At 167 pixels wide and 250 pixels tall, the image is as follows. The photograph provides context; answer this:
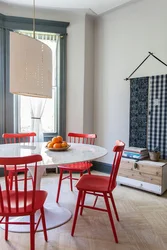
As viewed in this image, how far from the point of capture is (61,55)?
3924 mm

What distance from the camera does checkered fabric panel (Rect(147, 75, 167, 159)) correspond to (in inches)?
125

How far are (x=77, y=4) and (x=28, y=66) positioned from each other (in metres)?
2.22

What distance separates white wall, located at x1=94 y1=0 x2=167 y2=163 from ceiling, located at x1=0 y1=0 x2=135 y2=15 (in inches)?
7.6

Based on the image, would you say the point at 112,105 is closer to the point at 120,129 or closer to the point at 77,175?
the point at 120,129

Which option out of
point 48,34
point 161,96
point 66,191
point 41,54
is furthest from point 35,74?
point 48,34

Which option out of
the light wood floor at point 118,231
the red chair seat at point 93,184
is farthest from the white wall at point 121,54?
the red chair seat at point 93,184

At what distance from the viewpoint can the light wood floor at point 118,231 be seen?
184 centimetres

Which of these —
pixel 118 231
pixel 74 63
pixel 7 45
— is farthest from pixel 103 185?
pixel 7 45

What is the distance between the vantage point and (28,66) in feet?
6.25

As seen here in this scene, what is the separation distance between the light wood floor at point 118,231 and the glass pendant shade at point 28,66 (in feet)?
4.30

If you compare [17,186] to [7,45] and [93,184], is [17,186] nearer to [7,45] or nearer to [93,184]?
[93,184]

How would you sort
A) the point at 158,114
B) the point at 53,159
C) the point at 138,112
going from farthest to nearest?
the point at 138,112 < the point at 158,114 < the point at 53,159

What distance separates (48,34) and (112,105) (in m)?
1.71

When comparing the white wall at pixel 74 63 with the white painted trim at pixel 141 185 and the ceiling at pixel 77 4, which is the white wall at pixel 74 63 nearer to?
the ceiling at pixel 77 4
